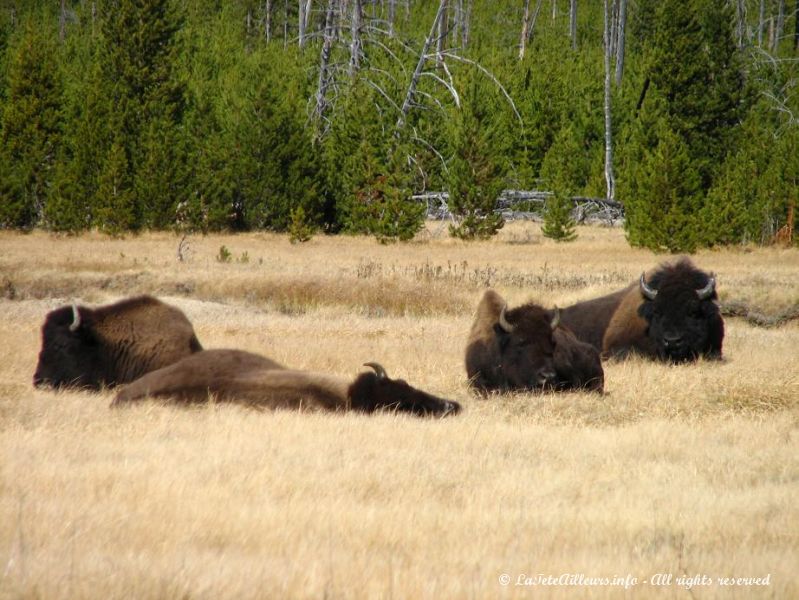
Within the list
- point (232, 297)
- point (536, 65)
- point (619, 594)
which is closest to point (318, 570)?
point (619, 594)

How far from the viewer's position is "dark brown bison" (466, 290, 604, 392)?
38.3 feet

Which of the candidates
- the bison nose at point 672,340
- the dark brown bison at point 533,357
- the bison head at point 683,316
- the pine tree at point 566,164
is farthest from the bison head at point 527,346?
the pine tree at point 566,164

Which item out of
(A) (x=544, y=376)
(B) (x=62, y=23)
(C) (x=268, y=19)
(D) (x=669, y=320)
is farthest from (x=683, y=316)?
(B) (x=62, y=23)

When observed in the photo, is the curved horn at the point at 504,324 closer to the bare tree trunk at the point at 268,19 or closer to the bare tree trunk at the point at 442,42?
the bare tree trunk at the point at 442,42

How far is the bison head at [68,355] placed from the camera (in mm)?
11422

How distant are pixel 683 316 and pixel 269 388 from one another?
7180 mm

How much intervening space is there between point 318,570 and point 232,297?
17.6 metres

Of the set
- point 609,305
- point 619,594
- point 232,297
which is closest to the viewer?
point 619,594

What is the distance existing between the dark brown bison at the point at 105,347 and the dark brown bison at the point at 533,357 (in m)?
3.29

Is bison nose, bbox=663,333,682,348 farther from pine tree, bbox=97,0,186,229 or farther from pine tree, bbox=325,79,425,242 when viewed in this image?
pine tree, bbox=97,0,186,229

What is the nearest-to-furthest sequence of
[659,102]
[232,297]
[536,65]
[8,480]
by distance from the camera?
1. [8,480]
2. [232,297]
3. [659,102]
4. [536,65]

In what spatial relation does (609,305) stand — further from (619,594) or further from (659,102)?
(659,102)

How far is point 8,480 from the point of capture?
6.41 metres

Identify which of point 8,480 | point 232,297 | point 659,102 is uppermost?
point 659,102
